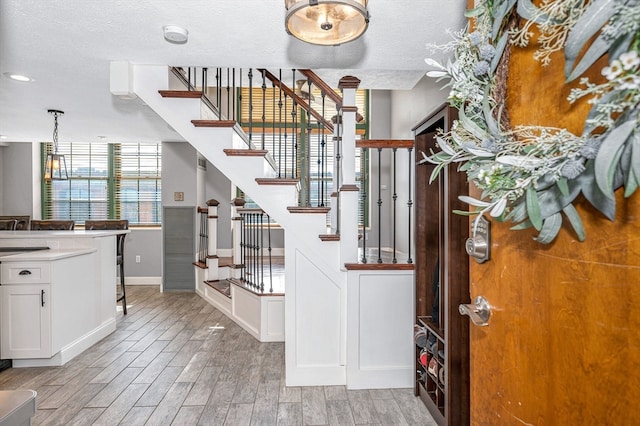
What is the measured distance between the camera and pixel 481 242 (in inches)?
39.5

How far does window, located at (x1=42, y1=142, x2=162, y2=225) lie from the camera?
607cm

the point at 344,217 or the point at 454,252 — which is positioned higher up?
the point at 344,217

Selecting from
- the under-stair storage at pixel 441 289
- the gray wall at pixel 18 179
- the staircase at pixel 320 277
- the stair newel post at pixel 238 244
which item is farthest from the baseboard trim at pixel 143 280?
the under-stair storage at pixel 441 289

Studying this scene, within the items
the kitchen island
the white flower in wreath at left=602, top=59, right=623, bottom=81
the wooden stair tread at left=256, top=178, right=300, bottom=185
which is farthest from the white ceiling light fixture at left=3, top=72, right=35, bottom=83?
the white flower in wreath at left=602, top=59, right=623, bottom=81

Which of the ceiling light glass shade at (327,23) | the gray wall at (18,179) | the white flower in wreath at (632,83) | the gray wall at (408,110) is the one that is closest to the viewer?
the white flower in wreath at (632,83)

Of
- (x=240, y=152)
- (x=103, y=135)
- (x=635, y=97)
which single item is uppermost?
(x=103, y=135)

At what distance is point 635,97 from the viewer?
1.66 ft

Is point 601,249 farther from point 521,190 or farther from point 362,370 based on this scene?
point 362,370

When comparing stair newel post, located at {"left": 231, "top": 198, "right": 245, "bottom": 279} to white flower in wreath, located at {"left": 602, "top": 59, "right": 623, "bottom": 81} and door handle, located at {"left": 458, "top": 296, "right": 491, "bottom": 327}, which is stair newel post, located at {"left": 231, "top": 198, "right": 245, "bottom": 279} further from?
white flower in wreath, located at {"left": 602, "top": 59, "right": 623, "bottom": 81}

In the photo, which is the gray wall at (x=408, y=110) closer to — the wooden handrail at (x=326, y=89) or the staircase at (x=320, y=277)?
the wooden handrail at (x=326, y=89)

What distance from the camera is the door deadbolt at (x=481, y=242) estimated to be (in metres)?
0.98

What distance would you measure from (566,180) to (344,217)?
1.93 m

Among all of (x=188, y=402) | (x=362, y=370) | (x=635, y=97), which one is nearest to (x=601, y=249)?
(x=635, y=97)

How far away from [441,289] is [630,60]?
5.52 ft
